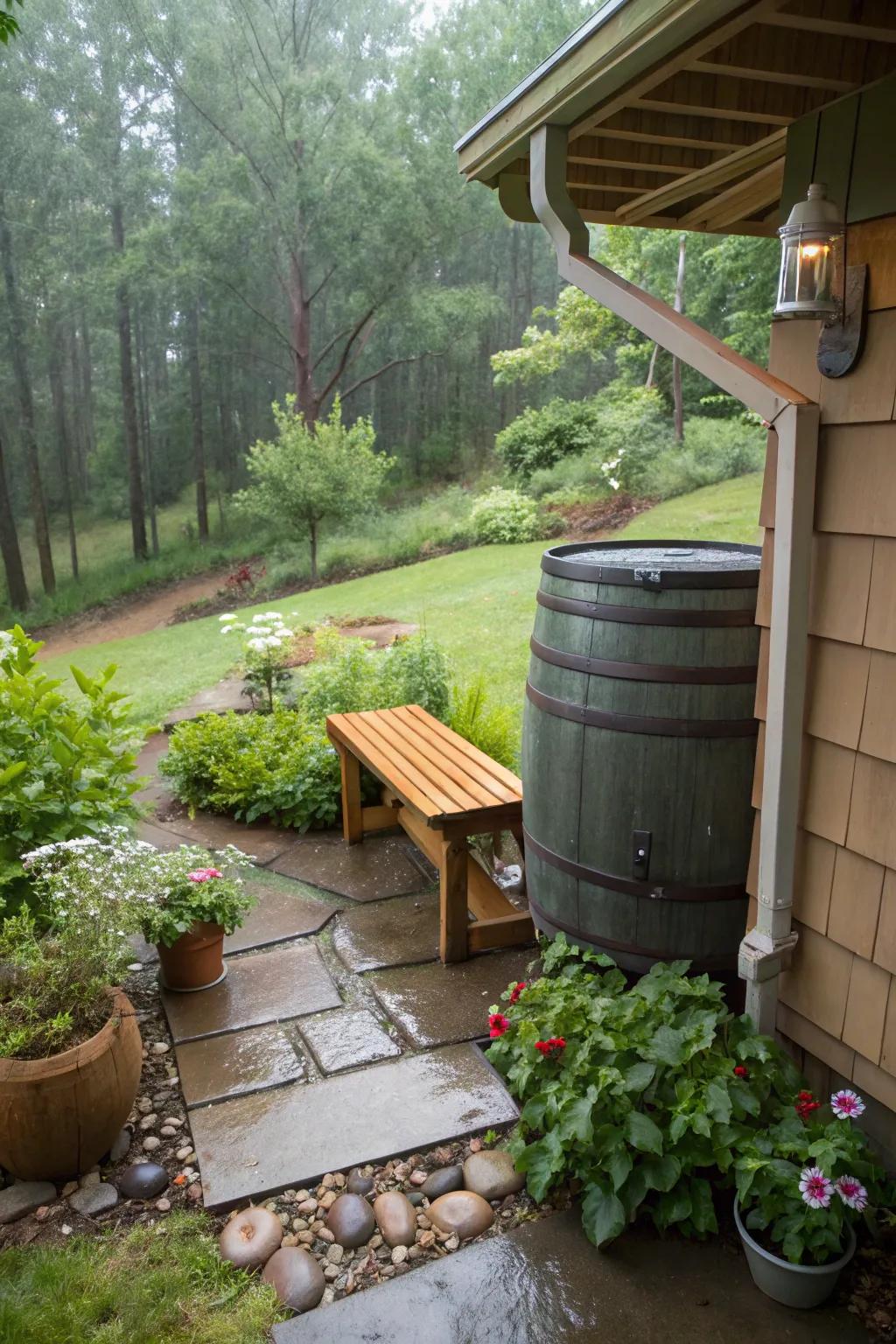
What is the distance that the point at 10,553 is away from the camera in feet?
49.7

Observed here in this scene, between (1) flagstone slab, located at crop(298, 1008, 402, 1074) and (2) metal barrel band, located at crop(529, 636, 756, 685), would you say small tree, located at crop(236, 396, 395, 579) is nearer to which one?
(1) flagstone slab, located at crop(298, 1008, 402, 1074)

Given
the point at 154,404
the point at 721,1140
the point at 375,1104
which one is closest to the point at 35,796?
the point at 375,1104

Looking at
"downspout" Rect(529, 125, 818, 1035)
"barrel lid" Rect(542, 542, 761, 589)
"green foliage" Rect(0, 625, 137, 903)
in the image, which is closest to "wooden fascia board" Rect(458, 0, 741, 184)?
"downspout" Rect(529, 125, 818, 1035)

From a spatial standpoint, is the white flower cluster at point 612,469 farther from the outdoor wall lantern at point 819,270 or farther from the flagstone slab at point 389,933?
the outdoor wall lantern at point 819,270

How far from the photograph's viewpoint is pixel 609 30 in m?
1.70

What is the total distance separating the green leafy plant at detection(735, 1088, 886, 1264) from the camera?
167 centimetres

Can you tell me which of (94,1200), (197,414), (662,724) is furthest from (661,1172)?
(197,414)

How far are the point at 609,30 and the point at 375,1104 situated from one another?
96.0 inches

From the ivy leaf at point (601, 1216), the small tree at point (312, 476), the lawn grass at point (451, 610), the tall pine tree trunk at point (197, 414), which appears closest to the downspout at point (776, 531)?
the ivy leaf at point (601, 1216)

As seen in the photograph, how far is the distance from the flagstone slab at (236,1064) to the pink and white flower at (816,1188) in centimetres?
131

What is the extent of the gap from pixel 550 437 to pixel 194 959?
1287 cm

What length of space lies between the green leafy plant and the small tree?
11.6 meters

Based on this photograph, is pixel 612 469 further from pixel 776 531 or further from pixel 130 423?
pixel 776 531

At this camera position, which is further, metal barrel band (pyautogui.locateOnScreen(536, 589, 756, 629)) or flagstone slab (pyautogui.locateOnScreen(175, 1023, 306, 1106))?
flagstone slab (pyautogui.locateOnScreen(175, 1023, 306, 1106))
